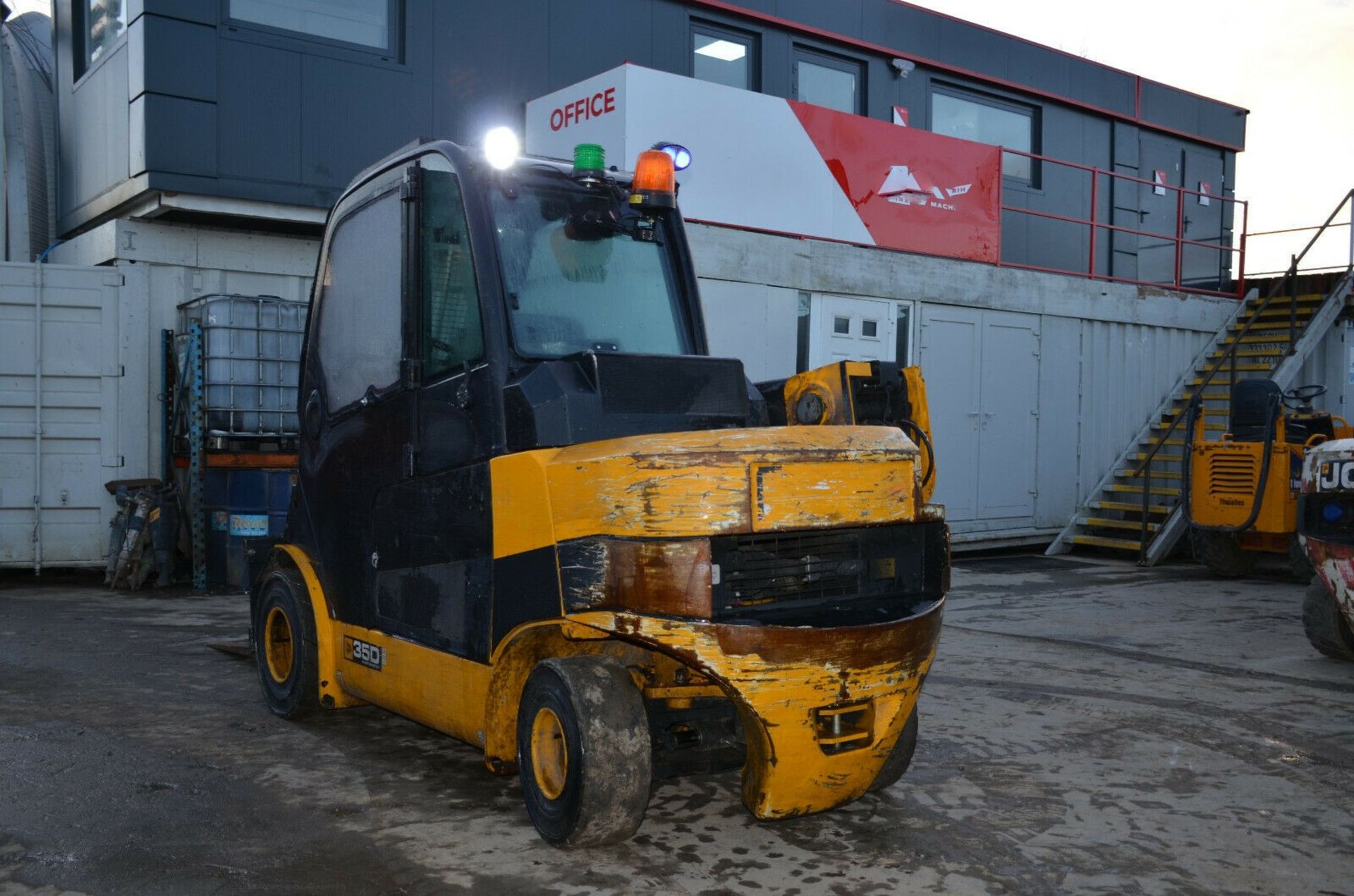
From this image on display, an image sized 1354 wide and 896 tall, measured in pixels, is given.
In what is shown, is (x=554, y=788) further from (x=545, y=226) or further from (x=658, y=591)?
(x=545, y=226)

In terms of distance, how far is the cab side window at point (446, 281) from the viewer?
13.9 feet

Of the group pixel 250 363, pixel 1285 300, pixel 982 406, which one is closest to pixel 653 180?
pixel 250 363

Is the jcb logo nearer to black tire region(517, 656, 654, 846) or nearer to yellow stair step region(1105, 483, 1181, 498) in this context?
black tire region(517, 656, 654, 846)

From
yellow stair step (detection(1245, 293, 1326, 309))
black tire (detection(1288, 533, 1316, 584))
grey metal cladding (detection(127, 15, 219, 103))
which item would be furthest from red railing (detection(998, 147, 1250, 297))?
grey metal cladding (detection(127, 15, 219, 103))

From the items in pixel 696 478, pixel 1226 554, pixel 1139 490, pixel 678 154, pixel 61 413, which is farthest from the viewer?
pixel 1139 490

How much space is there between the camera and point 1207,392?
1612cm

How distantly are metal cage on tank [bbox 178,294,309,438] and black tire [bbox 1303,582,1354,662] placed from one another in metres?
7.49

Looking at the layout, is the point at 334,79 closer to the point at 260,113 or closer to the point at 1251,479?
the point at 260,113

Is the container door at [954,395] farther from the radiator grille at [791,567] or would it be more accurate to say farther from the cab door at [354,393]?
the radiator grille at [791,567]

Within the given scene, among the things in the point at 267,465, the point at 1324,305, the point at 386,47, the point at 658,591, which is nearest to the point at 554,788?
the point at 658,591

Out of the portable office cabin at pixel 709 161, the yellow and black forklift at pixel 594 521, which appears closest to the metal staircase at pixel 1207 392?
the portable office cabin at pixel 709 161

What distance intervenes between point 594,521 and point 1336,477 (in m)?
4.75

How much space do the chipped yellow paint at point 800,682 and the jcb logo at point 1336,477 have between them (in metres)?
3.72

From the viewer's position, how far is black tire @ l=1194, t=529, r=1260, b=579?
38.4 feet
